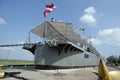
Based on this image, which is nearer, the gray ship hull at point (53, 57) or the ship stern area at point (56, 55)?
the ship stern area at point (56, 55)

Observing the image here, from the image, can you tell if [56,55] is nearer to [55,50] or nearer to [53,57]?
[53,57]

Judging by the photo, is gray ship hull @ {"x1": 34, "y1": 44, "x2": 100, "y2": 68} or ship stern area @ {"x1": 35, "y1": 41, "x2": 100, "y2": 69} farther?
gray ship hull @ {"x1": 34, "y1": 44, "x2": 100, "y2": 68}

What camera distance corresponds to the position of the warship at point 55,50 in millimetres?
39000

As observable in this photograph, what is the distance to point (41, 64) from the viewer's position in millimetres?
39031

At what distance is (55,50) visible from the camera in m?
39.6

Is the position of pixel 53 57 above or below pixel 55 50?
below

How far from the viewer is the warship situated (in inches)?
1535

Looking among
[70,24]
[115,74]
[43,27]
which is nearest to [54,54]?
[43,27]

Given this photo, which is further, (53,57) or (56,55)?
(56,55)

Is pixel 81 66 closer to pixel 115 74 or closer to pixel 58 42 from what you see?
pixel 58 42

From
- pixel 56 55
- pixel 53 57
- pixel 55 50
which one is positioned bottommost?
pixel 53 57

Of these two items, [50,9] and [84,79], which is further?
[50,9]

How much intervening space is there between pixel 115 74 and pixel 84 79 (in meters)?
19.7

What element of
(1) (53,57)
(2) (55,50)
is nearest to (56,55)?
(1) (53,57)
